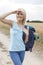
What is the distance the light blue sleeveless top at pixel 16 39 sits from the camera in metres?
3.25

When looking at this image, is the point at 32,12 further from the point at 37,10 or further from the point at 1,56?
the point at 1,56

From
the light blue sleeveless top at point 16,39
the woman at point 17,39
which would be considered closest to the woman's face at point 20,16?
the woman at point 17,39

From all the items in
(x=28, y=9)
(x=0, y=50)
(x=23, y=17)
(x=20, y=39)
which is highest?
(x=23, y=17)

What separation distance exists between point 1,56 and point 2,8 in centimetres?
276

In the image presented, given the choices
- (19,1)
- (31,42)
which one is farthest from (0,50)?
(31,42)

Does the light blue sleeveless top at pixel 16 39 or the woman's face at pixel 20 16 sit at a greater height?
the woman's face at pixel 20 16

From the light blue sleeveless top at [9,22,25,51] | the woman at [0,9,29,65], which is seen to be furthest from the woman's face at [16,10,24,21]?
the light blue sleeveless top at [9,22,25,51]

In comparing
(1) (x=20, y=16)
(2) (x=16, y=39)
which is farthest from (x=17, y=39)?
(1) (x=20, y=16)

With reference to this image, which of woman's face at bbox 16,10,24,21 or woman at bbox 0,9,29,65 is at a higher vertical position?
woman's face at bbox 16,10,24,21

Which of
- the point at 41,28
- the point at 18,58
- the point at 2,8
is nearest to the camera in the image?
the point at 18,58

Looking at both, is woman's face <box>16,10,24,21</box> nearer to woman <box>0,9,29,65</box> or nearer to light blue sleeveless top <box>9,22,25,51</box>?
woman <box>0,9,29,65</box>

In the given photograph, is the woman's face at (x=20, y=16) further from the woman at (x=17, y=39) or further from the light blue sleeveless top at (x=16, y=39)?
the light blue sleeveless top at (x=16, y=39)

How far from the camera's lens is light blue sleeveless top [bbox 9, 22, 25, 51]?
3248mm

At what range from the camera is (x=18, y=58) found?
128 inches
